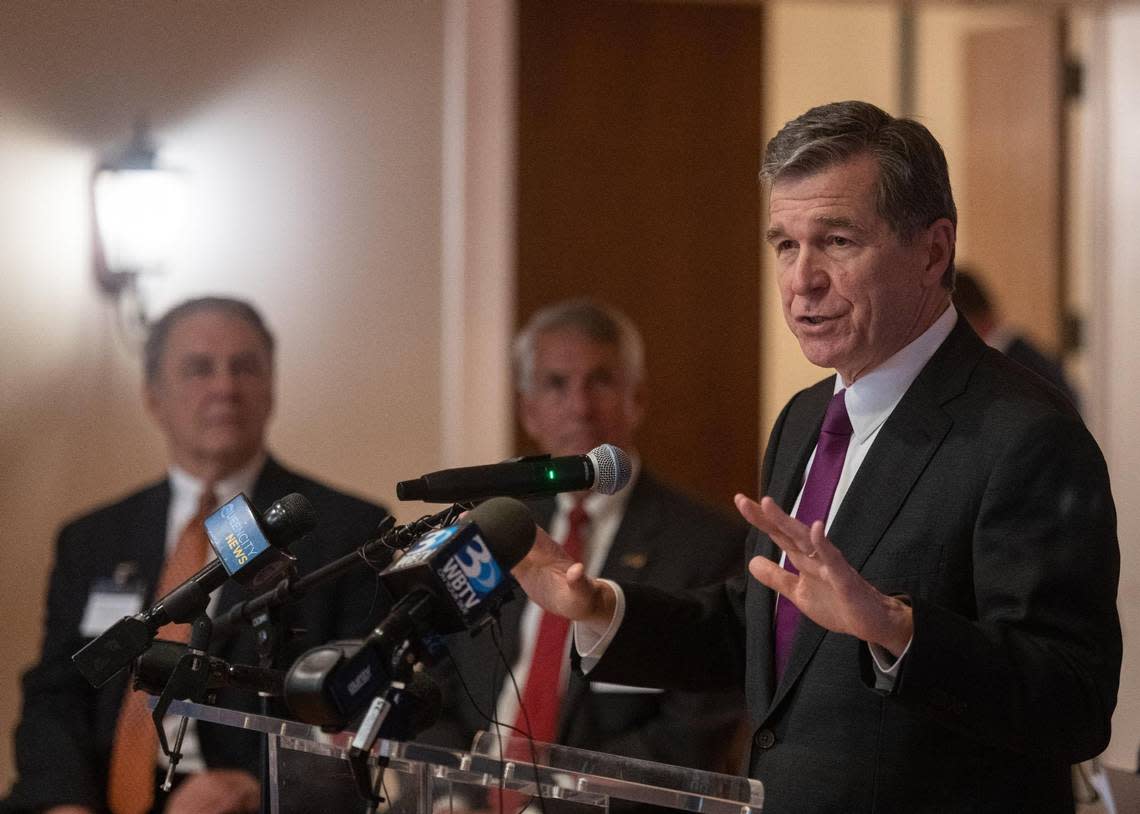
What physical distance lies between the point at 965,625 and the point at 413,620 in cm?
60

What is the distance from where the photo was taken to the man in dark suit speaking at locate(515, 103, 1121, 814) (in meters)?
1.58

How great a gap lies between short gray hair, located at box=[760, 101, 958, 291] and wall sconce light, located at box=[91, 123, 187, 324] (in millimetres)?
3179

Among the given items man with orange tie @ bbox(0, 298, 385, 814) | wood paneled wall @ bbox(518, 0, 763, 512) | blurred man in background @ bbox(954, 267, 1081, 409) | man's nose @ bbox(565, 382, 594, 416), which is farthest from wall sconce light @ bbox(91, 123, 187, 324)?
blurred man in background @ bbox(954, 267, 1081, 409)

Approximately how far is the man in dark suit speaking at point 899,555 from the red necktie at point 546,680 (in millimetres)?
1205

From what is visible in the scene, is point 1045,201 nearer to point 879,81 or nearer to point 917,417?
point 879,81

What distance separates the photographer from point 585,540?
11.5 ft

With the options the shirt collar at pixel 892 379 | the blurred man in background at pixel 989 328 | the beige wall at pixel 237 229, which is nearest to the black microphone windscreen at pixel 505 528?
the shirt collar at pixel 892 379

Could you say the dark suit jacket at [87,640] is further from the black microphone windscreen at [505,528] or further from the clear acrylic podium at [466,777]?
the black microphone windscreen at [505,528]

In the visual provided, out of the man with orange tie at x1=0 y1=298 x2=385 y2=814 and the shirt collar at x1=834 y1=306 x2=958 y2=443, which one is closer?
the shirt collar at x1=834 y1=306 x2=958 y2=443

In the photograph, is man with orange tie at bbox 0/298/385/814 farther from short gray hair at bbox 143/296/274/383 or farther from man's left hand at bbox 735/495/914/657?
man's left hand at bbox 735/495/914/657

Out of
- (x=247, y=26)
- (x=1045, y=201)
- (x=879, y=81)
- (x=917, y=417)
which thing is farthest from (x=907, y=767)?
(x=879, y=81)

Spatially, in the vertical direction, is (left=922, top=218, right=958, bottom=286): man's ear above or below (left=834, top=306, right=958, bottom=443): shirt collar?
above

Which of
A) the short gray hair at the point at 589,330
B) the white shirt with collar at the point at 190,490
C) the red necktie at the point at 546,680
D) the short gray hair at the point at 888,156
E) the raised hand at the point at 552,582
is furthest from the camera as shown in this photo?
the short gray hair at the point at 589,330

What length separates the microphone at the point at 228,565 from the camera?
162 cm
